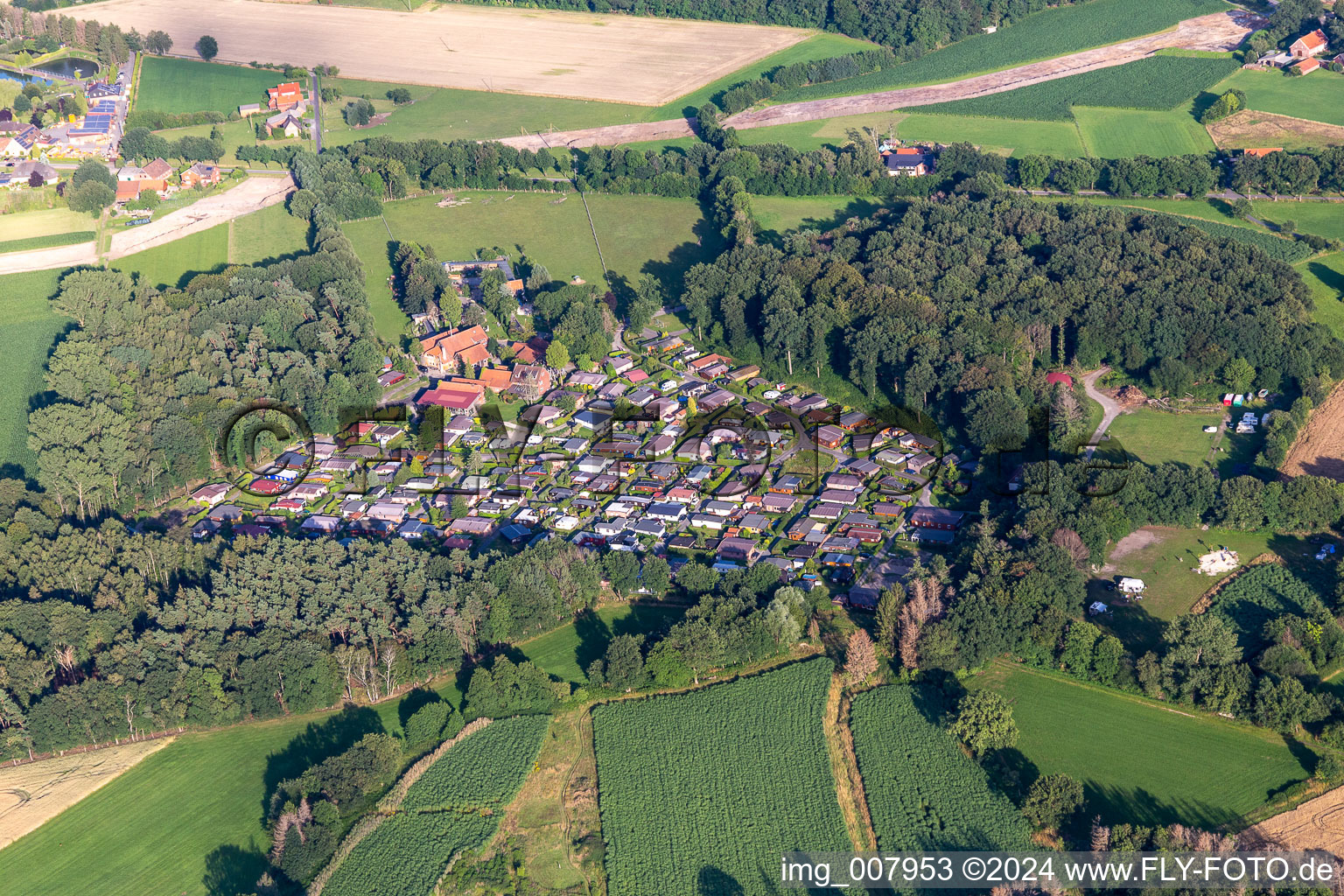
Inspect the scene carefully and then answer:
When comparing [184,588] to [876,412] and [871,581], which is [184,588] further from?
[876,412]

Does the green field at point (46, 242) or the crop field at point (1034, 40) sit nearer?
the green field at point (46, 242)

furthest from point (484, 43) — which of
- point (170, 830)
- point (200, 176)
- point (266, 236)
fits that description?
point (170, 830)

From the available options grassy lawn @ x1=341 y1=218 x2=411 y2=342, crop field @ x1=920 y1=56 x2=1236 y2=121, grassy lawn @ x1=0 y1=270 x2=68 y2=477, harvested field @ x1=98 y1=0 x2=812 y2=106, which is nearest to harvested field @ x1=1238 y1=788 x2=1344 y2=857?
grassy lawn @ x1=341 y1=218 x2=411 y2=342

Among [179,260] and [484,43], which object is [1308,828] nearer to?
[179,260]

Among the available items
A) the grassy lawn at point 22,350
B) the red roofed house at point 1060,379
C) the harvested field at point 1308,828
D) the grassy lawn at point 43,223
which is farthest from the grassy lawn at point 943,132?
the harvested field at point 1308,828

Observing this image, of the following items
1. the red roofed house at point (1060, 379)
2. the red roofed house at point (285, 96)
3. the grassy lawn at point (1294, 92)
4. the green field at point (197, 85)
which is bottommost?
the red roofed house at point (1060, 379)

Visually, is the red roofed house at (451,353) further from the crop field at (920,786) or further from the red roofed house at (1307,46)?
the red roofed house at (1307,46)

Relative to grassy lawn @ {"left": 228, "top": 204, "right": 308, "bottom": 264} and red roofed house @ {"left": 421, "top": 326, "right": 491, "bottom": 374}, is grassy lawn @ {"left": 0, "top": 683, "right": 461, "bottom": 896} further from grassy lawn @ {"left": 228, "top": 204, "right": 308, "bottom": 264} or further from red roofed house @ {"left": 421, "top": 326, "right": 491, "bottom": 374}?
grassy lawn @ {"left": 228, "top": 204, "right": 308, "bottom": 264}

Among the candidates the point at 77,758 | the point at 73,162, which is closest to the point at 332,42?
Result: the point at 73,162

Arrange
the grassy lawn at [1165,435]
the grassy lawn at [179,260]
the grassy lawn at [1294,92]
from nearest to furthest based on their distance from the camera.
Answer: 1. the grassy lawn at [1165,435]
2. the grassy lawn at [179,260]
3. the grassy lawn at [1294,92]
